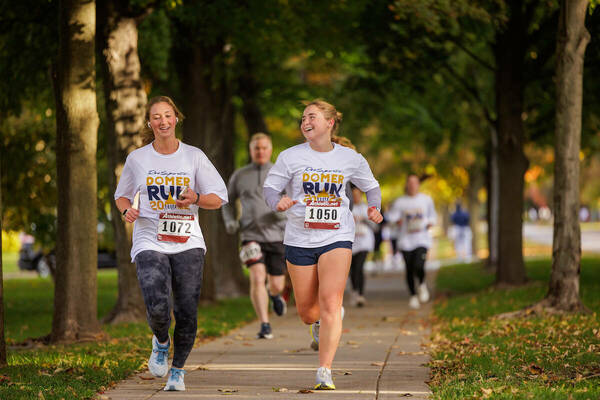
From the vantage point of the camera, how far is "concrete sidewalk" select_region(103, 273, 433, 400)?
7094mm

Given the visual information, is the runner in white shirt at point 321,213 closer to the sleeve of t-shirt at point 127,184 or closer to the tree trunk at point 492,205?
the sleeve of t-shirt at point 127,184

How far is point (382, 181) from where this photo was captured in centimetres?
4338

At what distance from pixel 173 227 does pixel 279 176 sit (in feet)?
3.08

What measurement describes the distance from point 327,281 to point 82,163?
4.41 metres

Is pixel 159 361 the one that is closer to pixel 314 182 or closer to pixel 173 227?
pixel 173 227

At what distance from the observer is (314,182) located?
7.26 metres

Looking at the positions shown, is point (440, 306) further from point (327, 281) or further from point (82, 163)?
point (327, 281)

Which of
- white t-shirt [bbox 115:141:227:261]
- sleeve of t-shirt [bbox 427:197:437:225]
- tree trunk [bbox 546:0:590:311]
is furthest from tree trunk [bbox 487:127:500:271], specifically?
white t-shirt [bbox 115:141:227:261]

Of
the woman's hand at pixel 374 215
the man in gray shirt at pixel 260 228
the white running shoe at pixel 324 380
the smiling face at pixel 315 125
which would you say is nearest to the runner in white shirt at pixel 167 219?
the smiling face at pixel 315 125

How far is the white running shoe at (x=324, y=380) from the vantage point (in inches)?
280

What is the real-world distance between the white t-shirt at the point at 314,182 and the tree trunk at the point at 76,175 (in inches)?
155

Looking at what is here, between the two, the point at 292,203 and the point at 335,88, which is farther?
the point at 335,88

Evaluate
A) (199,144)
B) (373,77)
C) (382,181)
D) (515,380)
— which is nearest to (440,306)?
(199,144)

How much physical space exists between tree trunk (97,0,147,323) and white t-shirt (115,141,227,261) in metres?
5.24
